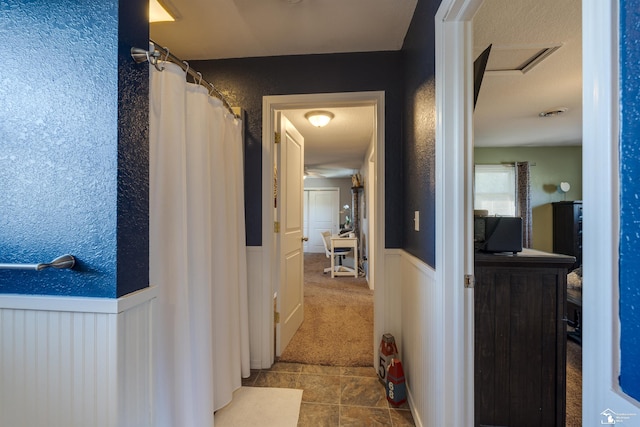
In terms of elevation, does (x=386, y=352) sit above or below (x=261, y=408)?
above

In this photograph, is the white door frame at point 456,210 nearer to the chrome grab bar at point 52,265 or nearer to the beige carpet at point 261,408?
the beige carpet at point 261,408

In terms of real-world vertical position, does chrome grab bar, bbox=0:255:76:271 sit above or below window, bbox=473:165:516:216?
below

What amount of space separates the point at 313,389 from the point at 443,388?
1.00 meters

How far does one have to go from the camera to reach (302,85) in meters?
2.07

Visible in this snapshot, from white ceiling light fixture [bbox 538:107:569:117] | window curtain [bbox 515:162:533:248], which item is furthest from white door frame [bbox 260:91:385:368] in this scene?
window curtain [bbox 515:162:533:248]

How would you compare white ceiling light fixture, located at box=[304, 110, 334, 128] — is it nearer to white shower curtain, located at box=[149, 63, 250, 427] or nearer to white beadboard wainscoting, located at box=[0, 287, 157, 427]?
white shower curtain, located at box=[149, 63, 250, 427]

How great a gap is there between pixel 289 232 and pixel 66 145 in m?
1.72

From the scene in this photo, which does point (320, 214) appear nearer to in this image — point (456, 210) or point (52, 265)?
point (456, 210)

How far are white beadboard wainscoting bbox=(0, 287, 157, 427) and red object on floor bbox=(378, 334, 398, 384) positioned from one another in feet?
4.73

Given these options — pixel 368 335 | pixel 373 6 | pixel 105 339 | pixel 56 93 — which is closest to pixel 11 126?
pixel 56 93

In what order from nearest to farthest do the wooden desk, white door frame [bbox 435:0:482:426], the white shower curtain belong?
white door frame [bbox 435:0:482:426]
the white shower curtain
the wooden desk

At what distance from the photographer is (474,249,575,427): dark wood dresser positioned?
134cm

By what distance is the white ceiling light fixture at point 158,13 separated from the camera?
1.57m

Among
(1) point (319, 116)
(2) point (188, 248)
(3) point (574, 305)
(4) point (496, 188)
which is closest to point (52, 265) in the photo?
(2) point (188, 248)
